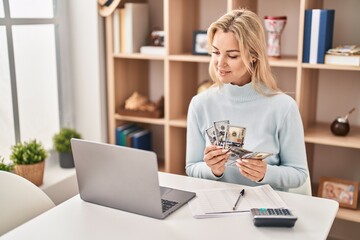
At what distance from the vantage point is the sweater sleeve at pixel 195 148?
6.61 feet

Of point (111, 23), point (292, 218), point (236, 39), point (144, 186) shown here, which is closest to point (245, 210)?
point (292, 218)

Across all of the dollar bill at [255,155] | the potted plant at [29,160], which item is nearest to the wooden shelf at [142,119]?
the potted plant at [29,160]

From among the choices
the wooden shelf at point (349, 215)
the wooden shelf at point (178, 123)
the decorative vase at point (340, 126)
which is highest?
the decorative vase at point (340, 126)

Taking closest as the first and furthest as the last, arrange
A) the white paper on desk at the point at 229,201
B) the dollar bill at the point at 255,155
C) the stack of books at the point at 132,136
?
the white paper on desk at the point at 229,201, the dollar bill at the point at 255,155, the stack of books at the point at 132,136

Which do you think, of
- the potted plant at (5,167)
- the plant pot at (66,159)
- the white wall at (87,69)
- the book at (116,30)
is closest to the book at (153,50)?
the book at (116,30)

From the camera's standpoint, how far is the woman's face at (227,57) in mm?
1925

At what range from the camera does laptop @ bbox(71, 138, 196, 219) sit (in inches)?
57.3

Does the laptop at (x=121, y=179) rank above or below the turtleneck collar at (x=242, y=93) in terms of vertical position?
below

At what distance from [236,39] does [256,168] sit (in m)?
0.53

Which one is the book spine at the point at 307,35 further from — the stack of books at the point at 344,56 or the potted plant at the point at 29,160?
the potted plant at the point at 29,160

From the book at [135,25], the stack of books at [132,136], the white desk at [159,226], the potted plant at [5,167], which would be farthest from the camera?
the stack of books at [132,136]

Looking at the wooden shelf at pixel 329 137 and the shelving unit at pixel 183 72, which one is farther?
the shelving unit at pixel 183 72

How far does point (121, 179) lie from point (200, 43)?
147cm

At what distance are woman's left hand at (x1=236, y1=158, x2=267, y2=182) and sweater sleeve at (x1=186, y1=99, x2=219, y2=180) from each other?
0.82 feet
